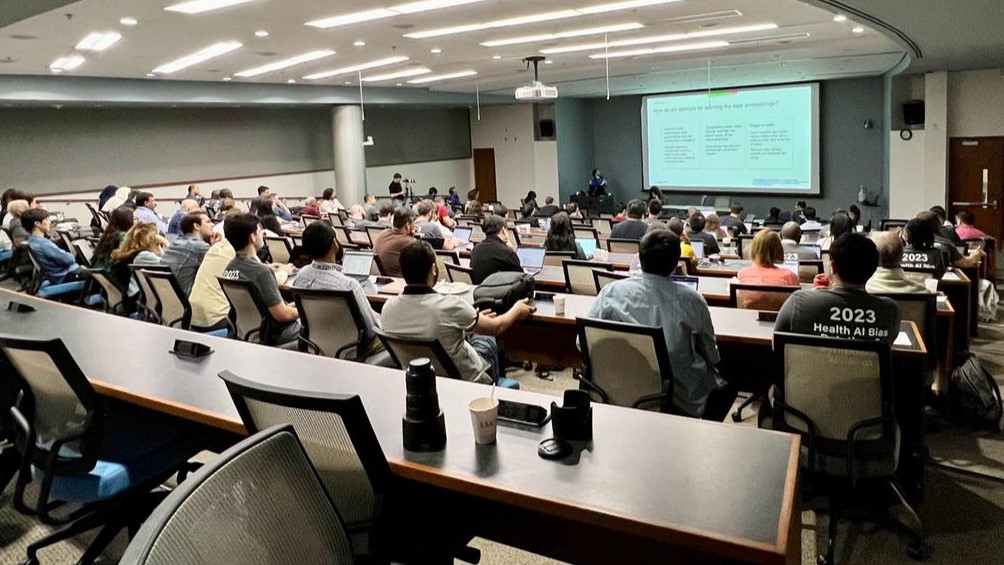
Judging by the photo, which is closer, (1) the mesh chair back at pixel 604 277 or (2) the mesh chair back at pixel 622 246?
(1) the mesh chair back at pixel 604 277

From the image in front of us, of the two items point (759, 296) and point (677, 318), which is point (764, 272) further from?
point (677, 318)

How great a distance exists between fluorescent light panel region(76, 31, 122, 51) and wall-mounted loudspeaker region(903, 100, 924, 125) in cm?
1150

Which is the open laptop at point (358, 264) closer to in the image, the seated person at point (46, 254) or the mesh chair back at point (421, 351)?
the mesh chair back at point (421, 351)

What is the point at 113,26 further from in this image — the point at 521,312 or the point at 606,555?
the point at 606,555

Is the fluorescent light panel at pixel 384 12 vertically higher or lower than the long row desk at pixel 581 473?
higher

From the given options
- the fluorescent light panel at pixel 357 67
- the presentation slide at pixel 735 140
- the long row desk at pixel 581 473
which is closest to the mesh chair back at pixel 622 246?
the long row desk at pixel 581 473

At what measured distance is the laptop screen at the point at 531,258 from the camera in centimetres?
564

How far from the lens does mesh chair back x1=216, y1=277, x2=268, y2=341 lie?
405 centimetres

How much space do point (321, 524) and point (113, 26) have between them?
22.3ft

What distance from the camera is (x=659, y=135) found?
55.7 ft

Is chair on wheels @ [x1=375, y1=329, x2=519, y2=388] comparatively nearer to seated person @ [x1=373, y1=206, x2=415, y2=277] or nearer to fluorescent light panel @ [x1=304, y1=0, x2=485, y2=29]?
seated person @ [x1=373, y1=206, x2=415, y2=277]

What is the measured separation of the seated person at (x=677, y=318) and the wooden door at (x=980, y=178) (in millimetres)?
11153

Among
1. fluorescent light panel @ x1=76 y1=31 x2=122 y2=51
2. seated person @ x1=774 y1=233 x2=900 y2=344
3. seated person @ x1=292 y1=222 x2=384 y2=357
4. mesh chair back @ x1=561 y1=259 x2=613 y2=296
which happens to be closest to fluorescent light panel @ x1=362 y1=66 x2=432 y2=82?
fluorescent light panel @ x1=76 y1=31 x2=122 y2=51

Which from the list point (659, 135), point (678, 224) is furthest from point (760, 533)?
point (659, 135)
